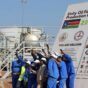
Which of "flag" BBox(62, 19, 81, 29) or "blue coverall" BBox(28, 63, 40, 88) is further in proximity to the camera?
"flag" BBox(62, 19, 81, 29)

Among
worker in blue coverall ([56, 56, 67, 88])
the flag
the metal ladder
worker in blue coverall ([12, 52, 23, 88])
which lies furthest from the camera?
the flag

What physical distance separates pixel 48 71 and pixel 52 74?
0.17 m

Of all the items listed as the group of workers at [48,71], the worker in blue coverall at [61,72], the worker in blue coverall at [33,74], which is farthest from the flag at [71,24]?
the worker in blue coverall at [61,72]

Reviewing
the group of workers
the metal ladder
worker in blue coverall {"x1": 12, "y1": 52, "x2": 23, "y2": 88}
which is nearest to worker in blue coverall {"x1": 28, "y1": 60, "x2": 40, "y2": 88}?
the group of workers

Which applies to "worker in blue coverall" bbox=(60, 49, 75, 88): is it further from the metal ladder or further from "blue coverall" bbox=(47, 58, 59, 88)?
"blue coverall" bbox=(47, 58, 59, 88)

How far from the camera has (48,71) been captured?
15641 mm

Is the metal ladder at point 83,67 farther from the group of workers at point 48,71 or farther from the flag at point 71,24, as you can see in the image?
the flag at point 71,24

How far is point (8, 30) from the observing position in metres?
34.5

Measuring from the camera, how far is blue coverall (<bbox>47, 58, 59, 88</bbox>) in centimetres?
1558

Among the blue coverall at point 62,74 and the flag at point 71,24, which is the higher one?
the flag at point 71,24

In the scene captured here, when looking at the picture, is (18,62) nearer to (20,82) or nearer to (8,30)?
(20,82)

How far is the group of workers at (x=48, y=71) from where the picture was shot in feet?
51.4

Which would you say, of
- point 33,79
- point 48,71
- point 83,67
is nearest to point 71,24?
point 83,67

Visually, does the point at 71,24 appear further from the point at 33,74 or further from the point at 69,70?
the point at 33,74
